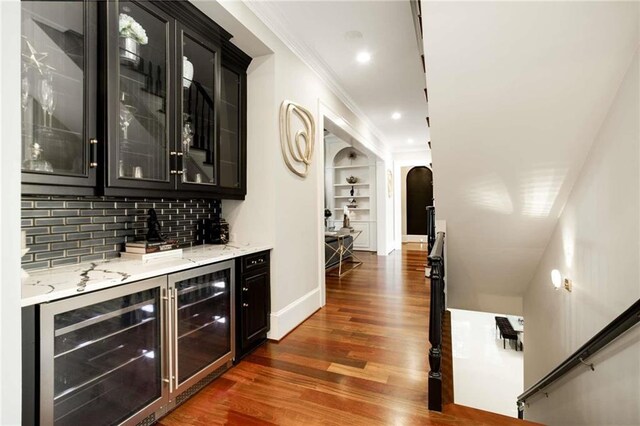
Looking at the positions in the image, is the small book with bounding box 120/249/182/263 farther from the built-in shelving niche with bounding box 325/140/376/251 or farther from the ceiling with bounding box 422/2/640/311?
the built-in shelving niche with bounding box 325/140/376/251

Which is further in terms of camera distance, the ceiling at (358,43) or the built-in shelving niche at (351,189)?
the built-in shelving niche at (351,189)

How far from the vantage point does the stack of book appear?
205 centimetres

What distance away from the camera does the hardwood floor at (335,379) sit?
6.06 ft

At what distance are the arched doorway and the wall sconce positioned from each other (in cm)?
650

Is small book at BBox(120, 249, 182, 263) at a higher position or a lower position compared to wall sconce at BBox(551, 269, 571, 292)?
higher

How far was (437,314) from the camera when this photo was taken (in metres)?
1.90

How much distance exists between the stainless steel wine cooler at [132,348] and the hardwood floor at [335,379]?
234 mm

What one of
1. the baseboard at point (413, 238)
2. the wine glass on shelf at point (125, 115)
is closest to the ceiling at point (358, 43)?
the wine glass on shelf at point (125, 115)

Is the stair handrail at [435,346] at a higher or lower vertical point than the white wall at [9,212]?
lower

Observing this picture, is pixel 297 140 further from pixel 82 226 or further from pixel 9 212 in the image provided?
pixel 9 212

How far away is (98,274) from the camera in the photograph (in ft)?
5.26

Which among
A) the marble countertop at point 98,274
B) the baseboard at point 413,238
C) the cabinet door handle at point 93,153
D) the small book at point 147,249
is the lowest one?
the baseboard at point 413,238

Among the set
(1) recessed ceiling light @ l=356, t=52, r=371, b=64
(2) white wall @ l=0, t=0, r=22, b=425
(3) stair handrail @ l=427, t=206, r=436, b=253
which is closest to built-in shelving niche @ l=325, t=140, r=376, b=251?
(3) stair handrail @ l=427, t=206, r=436, b=253

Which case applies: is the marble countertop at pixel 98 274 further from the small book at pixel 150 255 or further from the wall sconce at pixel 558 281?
the wall sconce at pixel 558 281
